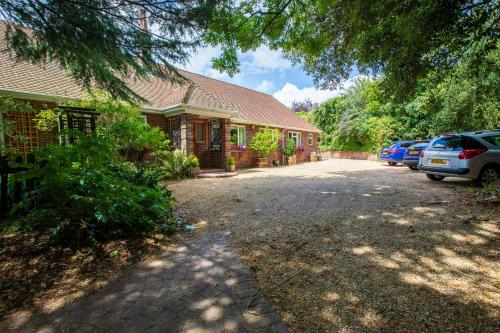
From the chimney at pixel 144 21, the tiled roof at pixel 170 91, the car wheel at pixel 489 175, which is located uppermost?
the tiled roof at pixel 170 91

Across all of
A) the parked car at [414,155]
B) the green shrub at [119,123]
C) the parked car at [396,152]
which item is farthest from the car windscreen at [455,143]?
the green shrub at [119,123]

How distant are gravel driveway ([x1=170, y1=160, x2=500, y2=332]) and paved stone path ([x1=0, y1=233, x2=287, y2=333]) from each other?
0.22 metres

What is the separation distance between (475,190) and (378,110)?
2033 centimetres

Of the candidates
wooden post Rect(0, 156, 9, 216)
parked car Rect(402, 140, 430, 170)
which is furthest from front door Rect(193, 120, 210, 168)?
parked car Rect(402, 140, 430, 170)

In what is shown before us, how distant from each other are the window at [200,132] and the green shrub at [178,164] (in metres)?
3.09

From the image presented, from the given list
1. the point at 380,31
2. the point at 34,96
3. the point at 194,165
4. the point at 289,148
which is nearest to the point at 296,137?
the point at 289,148

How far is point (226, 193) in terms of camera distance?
282 inches

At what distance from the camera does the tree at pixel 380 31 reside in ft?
12.7

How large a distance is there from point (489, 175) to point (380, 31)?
5056mm

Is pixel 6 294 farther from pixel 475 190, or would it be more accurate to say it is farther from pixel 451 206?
pixel 475 190

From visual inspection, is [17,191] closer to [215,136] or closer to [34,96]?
[34,96]

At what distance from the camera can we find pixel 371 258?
295 centimetres

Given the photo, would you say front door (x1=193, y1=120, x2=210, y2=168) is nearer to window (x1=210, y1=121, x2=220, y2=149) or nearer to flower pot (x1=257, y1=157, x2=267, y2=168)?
window (x1=210, y1=121, x2=220, y2=149)

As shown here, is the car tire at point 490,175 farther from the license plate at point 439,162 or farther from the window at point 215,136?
the window at point 215,136
